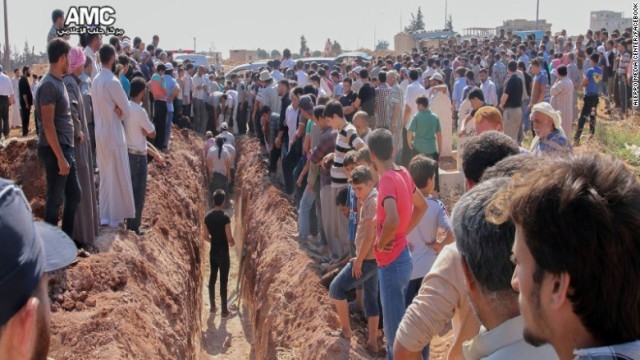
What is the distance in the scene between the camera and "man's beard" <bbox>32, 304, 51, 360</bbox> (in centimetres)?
169

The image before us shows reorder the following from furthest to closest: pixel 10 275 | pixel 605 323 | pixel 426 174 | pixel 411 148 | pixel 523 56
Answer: pixel 523 56 → pixel 411 148 → pixel 426 174 → pixel 605 323 → pixel 10 275

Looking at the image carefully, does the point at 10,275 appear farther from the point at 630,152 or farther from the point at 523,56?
the point at 523,56

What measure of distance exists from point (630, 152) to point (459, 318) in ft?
33.5

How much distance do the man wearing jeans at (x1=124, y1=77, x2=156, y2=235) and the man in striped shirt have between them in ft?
7.54

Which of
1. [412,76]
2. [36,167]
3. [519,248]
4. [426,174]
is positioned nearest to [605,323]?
[519,248]

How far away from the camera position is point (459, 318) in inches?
121

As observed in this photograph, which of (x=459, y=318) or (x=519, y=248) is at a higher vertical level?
(x=519, y=248)

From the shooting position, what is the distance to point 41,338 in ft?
5.62

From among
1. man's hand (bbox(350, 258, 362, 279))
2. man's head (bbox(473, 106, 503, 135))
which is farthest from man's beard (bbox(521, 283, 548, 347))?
man's hand (bbox(350, 258, 362, 279))

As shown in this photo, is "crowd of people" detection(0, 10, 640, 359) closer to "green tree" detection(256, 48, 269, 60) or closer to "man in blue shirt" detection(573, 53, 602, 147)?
"man in blue shirt" detection(573, 53, 602, 147)

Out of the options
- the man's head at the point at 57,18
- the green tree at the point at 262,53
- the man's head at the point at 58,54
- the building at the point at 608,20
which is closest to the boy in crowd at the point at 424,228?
the man's head at the point at 58,54

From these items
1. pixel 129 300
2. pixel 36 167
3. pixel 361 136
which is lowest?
pixel 129 300

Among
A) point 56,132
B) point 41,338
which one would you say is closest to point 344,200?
point 56,132

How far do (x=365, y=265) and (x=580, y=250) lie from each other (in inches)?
185
